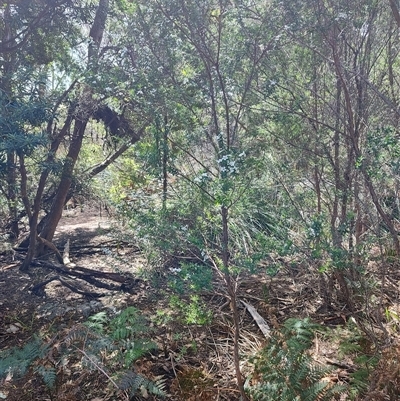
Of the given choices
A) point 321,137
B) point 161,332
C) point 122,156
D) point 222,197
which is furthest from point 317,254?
point 122,156

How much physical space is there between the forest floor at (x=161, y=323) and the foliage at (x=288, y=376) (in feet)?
0.73

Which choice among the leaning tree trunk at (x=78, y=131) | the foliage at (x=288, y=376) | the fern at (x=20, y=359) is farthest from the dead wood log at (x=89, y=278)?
the foliage at (x=288, y=376)

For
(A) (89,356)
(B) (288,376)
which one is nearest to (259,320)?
(B) (288,376)

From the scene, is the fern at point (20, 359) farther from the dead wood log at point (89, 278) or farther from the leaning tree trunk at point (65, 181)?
the leaning tree trunk at point (65, 181)

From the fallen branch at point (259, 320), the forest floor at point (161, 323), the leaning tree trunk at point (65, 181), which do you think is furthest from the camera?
the leaning tree trunk at point (65, 181)

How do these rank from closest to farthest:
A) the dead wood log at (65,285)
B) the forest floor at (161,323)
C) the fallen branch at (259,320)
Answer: the forest floor at (161,323) → the fallen branch at (259,320) → the dead wood log at (65,285)

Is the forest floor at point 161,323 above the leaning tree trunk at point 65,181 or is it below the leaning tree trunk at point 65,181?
below

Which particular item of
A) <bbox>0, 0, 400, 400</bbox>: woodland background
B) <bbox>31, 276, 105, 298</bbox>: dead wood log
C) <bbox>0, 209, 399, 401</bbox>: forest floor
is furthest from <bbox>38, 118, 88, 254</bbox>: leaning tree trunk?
<bbox>31, 276, 105, 298</bbox>: dead wood log

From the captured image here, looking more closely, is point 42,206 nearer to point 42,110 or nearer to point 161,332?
point 42,110

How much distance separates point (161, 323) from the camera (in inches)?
162

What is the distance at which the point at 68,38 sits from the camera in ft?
18.0

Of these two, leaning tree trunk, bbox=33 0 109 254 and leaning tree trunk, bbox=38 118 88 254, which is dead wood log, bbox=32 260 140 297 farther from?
leaning tree trunk, bbox=33 0 109 254

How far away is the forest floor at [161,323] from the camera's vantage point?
10.6 ft

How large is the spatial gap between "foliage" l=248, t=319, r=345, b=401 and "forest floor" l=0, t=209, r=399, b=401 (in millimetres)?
221
